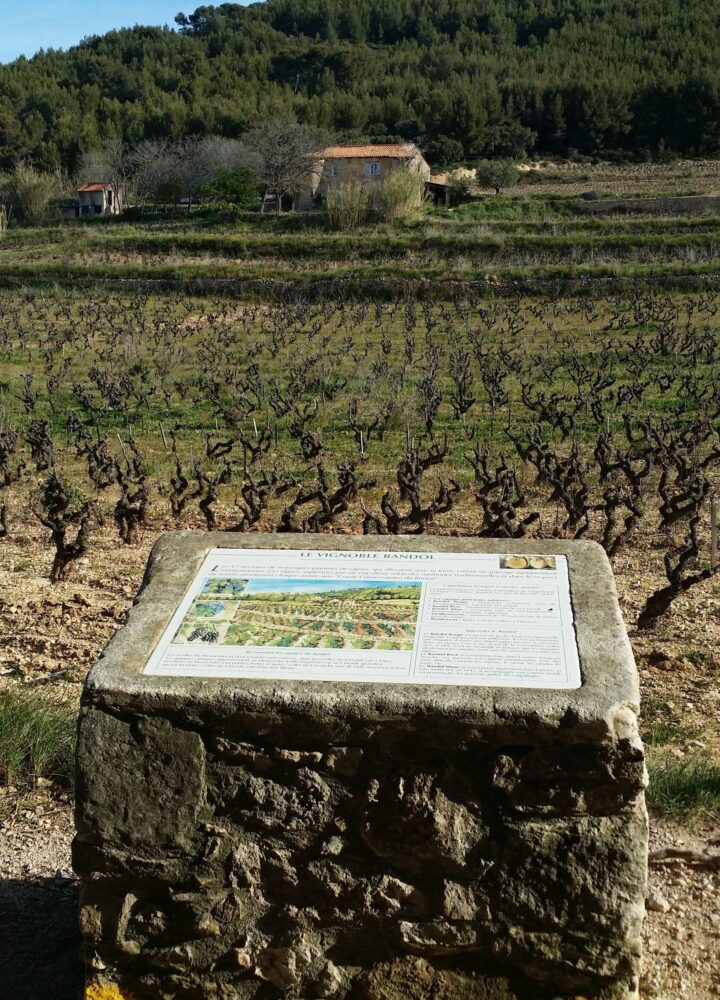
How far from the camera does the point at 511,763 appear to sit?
293 centimetres

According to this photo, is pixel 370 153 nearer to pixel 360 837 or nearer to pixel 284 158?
pixel 284 158

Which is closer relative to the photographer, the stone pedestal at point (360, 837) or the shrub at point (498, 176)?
the stone pedestal at point (360, 837)

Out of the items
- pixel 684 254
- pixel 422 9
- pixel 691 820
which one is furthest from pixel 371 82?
pixel 691 820

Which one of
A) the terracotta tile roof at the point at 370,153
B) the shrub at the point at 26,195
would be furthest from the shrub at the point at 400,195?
the shrub at the point at 26,195

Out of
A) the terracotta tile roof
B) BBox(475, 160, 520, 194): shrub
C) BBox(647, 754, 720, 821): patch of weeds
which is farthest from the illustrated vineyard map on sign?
BBox(475, 160, 520, 194): shrub

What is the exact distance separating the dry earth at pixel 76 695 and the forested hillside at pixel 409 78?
2628 inches

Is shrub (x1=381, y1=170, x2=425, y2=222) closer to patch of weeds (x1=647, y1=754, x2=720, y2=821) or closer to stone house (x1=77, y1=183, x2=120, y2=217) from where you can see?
stone house (x1=77, y1=183, x2=120, y2=217)

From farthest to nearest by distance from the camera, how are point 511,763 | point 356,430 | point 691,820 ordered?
point 356,430, point 691,820, point 511,763

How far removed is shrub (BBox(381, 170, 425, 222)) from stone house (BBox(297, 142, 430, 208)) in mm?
6513

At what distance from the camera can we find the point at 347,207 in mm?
48312

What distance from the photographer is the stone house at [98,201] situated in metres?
62.6

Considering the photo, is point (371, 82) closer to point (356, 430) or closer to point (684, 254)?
point (684, 254)

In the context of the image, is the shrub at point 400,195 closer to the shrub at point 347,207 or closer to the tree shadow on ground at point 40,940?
the shrub at point 347,207

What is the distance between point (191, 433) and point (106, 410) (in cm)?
249
